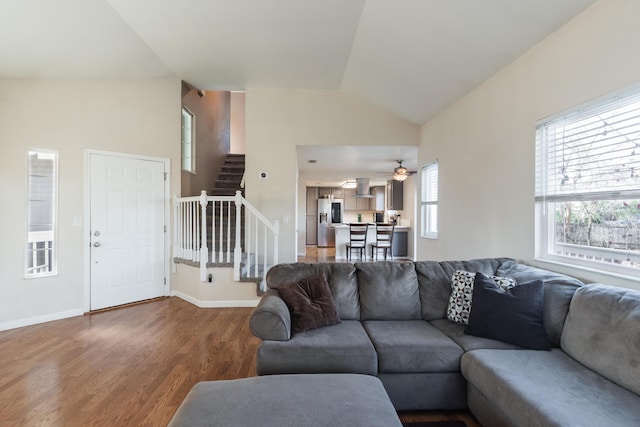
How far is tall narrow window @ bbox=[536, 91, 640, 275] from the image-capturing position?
1.95m

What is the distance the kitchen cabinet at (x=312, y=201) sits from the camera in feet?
36.5

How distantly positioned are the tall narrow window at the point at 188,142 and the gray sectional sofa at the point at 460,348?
142 inches

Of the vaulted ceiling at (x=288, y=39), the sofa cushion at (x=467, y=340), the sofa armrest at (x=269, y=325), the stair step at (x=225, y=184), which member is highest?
the vaulted ceiling at (x=288, y=39)

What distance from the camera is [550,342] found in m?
1.99

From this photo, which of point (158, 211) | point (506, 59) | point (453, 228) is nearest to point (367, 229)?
point (453, 228)

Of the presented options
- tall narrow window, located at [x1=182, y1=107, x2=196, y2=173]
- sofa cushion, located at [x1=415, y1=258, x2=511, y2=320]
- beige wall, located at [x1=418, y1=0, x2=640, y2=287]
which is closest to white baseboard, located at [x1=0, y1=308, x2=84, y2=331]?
tall narrow window, located at [x1=182, y1=107, x2=196, y2=173]

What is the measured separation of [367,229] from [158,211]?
4689 millimetres

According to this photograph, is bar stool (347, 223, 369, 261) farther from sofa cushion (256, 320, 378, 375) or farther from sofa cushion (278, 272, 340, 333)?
sofa cushion (256, 320, 378, 375)

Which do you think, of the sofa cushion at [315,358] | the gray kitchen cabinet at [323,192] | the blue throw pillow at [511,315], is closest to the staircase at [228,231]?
the sofa cushion at [315,358]

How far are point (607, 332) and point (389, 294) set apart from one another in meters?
1.31

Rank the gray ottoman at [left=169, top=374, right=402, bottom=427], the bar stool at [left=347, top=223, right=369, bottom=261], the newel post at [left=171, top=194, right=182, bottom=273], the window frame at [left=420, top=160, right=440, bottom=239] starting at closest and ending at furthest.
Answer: the gray ottoman at [left=169, top=374, right=402, bottom=427] < the newel post at [left=171, top=194, right=182, bottom=273] < the window frame at [left=420, top=160, right=440, bottom=239] < the bar stool at [left=347, top=223, right=369, bottom=261]

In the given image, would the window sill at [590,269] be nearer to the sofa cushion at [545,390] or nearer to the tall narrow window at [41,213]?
the sofa cushion at [545,390]

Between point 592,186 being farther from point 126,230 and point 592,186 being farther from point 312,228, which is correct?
point 312,228

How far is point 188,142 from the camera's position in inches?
215
